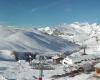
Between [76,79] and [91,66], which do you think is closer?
[76,79]

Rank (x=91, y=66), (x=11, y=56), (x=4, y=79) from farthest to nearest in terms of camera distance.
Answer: (x=11, y=56), (x=91, y=66), (x=4, y=79)

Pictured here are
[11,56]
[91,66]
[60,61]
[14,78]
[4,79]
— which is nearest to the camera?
[4,79]

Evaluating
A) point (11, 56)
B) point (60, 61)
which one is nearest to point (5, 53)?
point (11, 56)

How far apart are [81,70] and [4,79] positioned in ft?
75.2

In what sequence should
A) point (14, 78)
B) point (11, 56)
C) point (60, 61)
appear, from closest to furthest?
point (14, 78), point (60, 61), point (11, 56)

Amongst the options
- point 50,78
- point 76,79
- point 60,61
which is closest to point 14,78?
point 50,78

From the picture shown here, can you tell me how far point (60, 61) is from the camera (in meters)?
107

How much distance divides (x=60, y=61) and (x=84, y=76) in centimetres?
4310

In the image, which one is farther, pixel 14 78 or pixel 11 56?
pixel 11 56

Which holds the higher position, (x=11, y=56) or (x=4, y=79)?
(x=11, y=56)

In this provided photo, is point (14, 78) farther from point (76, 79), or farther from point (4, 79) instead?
point (76, 79)

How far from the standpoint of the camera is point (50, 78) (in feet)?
214

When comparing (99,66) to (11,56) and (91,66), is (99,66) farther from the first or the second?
(11,56)

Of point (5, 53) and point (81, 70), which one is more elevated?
point (5, 53)
